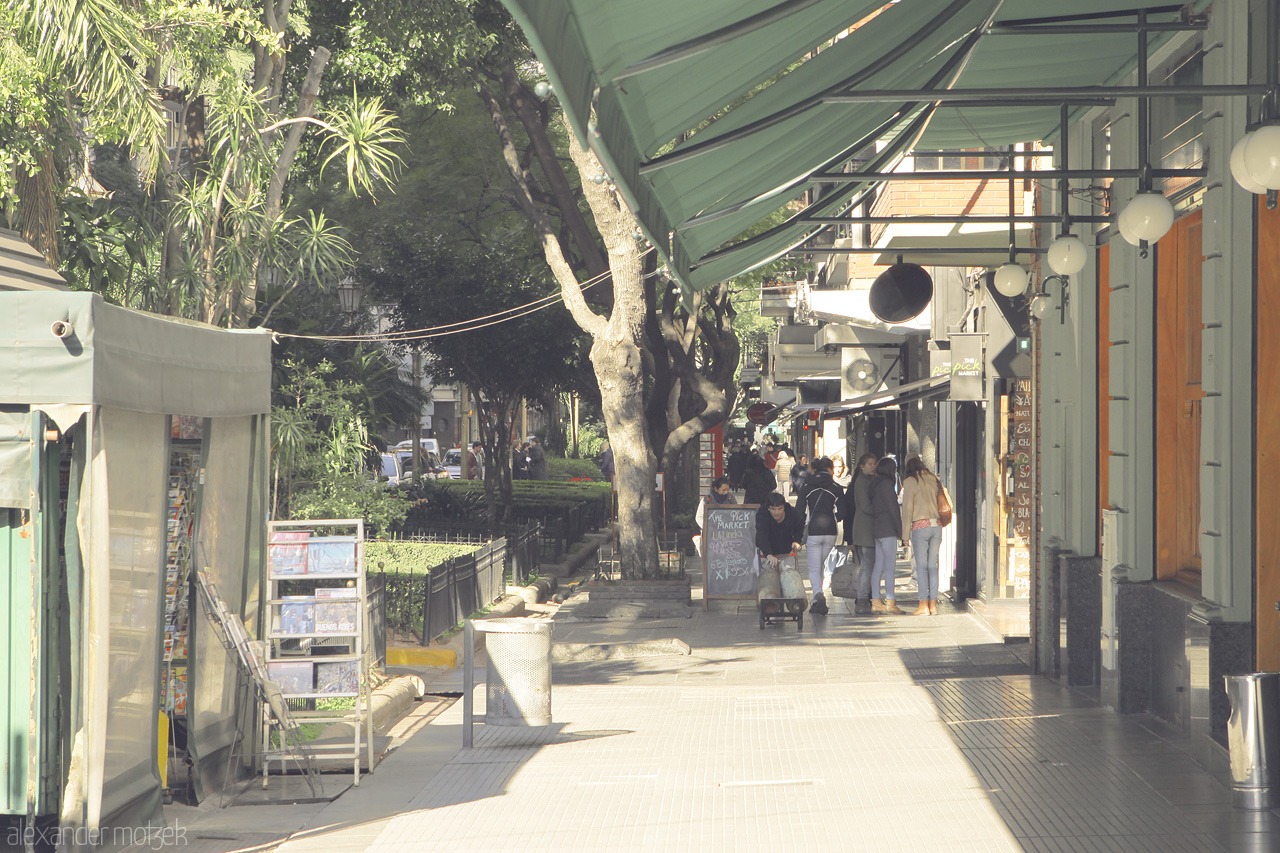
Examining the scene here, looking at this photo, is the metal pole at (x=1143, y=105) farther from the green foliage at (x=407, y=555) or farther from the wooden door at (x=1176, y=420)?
the green foliage at (x=407, y=555)

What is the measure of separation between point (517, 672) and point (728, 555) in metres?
7.63

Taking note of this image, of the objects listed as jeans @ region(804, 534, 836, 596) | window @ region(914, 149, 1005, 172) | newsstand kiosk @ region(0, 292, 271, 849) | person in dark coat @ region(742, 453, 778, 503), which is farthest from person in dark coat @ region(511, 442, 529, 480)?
newsstand kiosk @ region(0, 292, 271, 849)

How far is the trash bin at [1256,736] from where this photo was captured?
6.10 meters

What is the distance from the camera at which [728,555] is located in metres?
16.5

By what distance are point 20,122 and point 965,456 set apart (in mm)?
12278

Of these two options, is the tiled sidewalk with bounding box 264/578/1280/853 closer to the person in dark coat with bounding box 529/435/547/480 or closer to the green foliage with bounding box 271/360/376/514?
the green foliage with bounding box 271/360/376/514

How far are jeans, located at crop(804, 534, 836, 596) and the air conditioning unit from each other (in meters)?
7.16

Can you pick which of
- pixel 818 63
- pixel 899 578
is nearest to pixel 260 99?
pixel 818 63

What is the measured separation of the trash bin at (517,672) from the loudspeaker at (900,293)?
5.52 m

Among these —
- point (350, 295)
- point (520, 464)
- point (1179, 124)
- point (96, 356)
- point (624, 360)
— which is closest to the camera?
point (96, 356)

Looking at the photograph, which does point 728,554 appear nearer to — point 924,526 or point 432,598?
point 924,526

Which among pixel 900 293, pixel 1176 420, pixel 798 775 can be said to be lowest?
pixel 798 775

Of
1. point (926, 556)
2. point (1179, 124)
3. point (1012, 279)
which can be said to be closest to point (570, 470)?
point (926, 556)

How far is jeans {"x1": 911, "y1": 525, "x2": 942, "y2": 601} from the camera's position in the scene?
15289 mm
